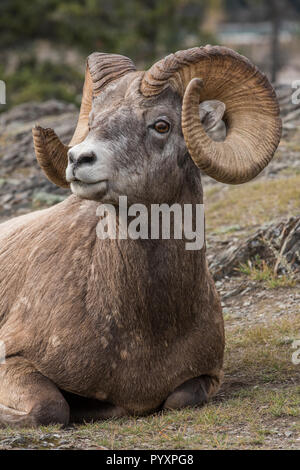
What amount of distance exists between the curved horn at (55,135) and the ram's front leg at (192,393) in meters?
1.96

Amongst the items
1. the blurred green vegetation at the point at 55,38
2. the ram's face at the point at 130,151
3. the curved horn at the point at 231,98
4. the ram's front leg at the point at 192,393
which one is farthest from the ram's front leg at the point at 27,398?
the blurred green vegetation at the point at 55,38

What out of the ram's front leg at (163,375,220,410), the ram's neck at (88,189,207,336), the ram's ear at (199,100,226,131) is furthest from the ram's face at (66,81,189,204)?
the ram's front leg at (163,375,220,410)

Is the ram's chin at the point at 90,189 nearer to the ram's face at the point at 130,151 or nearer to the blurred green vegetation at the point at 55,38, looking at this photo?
the ram's face at the point at 130,151

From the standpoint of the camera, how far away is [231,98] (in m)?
7.21

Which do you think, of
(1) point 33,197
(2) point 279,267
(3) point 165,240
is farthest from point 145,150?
(1) point 33,197

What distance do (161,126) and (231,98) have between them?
0.73 metres

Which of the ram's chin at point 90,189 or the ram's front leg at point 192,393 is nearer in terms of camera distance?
the ram's chin at point 90,189

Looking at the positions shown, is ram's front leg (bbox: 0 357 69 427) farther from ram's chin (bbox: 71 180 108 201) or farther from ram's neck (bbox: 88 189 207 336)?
ram's chin (bbox: 71 180 108 201)

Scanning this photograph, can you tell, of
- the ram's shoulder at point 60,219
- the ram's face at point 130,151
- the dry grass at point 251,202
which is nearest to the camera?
the ram's face at point 130,151

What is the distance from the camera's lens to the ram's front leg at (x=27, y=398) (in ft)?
22.8

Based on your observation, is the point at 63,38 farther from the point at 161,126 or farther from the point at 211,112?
the point at 161,126

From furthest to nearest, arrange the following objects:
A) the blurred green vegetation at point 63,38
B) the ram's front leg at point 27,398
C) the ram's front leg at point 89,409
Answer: the blurred green vegetation at point 63,38 < the ram's front leg at point 89,409 < the ram's front leg at point 27,398

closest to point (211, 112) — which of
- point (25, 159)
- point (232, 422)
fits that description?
point (232, 422)

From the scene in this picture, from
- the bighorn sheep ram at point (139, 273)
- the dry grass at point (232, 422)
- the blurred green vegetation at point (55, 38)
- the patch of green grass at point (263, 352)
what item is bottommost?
the dry grass at point (232, 422)
